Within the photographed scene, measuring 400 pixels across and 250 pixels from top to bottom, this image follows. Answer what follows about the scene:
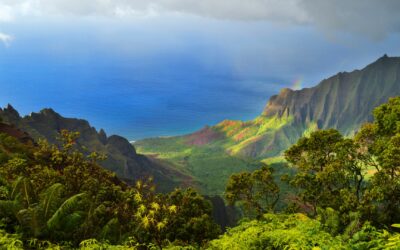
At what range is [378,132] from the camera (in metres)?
34.8

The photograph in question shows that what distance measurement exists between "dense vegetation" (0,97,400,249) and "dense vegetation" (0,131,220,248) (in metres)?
0.06

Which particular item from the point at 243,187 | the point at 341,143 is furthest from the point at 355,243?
the point at 243,187

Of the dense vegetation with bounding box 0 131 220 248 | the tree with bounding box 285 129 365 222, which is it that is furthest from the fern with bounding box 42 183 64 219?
the tree with bounding box 285 129 365 222

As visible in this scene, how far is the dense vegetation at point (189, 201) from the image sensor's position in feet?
54.8

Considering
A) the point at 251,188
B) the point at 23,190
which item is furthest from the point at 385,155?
the point at 23,190

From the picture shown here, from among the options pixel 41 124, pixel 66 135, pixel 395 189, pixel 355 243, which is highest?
pixel 41 124

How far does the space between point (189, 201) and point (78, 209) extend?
16972 mm

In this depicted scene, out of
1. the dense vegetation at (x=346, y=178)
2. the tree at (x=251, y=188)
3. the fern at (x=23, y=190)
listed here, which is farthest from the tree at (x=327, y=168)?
the fern at (x=23, y=190)

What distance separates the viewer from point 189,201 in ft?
127

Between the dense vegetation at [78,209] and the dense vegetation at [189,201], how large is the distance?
0.06 m

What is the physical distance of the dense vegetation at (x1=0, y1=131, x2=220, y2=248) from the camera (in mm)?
16969

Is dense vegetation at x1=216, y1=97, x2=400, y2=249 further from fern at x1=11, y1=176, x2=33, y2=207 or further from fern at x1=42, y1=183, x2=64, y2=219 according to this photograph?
fern at x1=11, y1=176, x2=33, y2=207

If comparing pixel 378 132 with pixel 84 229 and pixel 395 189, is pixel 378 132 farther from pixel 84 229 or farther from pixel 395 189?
pixel 84 229

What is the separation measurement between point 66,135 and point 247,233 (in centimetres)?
1765
